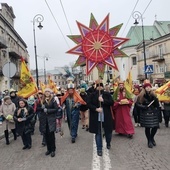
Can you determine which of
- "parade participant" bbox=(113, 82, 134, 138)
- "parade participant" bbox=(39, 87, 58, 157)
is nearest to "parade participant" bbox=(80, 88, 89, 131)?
"parade participant" bbox=(113, 82, 134, 138)

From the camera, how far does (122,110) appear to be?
30.7 ft

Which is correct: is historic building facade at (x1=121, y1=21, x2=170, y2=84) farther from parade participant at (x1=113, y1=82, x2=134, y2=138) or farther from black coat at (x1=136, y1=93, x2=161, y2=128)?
black coat at (x1=136, y1=93, x2=161, y2=128)

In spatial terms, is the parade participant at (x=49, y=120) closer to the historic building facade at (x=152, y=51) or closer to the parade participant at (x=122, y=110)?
the parade participant at (x=122, y=110)

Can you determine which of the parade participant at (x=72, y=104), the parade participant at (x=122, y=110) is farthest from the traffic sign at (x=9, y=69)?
the parade participant at (x=122, y=110)

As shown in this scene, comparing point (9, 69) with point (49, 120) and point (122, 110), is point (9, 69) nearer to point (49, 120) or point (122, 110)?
point (122, 110)

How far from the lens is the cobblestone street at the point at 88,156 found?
6.04m

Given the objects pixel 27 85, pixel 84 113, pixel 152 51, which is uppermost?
pixel 152 51

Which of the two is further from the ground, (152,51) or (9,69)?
(152,51)

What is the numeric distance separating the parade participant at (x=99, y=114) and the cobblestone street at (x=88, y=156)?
0.45 meters

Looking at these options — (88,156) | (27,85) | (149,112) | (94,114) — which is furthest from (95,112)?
(27,85)

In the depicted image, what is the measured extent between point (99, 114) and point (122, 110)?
237 cm

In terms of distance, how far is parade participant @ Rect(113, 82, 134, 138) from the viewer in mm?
9105

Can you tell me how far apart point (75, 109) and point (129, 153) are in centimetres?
263

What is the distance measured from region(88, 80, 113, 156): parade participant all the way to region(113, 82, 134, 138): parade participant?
174 cm
